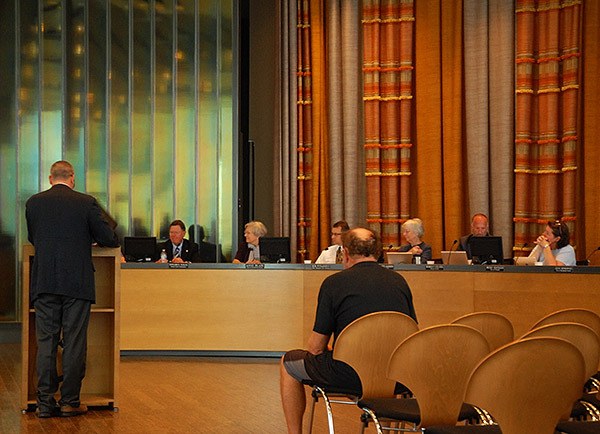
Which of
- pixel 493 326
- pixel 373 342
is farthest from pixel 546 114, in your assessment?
pixel 373 342

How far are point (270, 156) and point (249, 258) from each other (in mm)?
2824

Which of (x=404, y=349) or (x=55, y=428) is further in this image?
(x=55, y=428)

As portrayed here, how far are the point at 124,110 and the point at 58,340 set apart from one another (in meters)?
6.21

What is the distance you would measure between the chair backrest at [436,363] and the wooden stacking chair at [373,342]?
528 millimetres

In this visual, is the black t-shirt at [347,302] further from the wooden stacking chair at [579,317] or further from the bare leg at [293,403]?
the wooden stacking chair at [579,317]

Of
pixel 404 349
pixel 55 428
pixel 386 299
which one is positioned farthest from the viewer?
pixel 55 428

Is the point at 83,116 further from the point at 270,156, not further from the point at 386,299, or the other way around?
the point at 386,299

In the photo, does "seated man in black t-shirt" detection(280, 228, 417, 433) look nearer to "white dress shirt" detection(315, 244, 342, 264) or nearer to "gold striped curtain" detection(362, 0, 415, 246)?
"white dress shirt" detection(315, 244, 342, 264)

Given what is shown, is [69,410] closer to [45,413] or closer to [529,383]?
[45,413]

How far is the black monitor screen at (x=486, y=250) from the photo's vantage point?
9452 mm

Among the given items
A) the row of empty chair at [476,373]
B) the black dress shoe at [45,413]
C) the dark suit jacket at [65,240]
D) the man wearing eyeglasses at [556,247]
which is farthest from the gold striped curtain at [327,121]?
the row of empty chair at [476,373]

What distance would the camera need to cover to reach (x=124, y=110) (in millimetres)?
12500

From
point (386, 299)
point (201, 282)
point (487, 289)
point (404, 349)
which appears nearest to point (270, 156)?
point (201, 282)

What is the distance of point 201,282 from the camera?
32.6 ft
